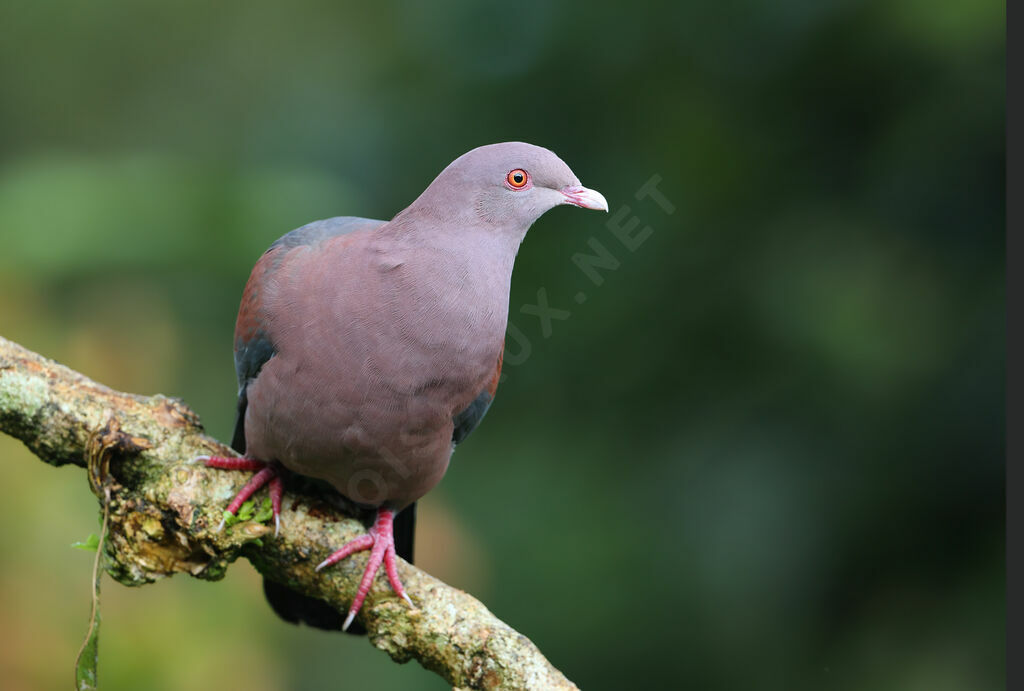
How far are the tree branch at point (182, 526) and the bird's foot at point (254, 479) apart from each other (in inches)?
1.2

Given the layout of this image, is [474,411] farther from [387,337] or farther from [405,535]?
[405,535]

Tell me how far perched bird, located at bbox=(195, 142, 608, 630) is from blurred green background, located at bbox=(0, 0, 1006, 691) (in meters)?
1.14

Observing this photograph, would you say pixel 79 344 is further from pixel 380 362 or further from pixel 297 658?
pixel 380 362

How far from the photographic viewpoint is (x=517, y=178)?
299 cm

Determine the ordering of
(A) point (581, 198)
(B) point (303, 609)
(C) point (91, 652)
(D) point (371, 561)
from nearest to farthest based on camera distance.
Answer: (C) point (91, 652), (D) point (371, 561), (A) point (581, 198), (B) point (303, 609)

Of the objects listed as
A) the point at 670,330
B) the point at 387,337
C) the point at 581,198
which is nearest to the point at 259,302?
the point at 387,337

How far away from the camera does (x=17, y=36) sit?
626 centimetres

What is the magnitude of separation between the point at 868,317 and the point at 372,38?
9.10 feet

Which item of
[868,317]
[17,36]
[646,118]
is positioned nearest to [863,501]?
[868,317]

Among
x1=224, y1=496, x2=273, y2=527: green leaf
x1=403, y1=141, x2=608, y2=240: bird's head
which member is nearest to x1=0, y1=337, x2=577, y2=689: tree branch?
x1=224, y1=496, x2=273, y2=527: green leaf

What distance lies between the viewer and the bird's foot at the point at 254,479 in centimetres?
294

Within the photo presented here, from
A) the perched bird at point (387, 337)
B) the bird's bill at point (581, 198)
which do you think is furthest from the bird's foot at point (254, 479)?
the bird's bill at point (581, 198)

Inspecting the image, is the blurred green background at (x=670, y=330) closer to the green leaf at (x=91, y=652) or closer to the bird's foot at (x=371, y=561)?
the green leaf at (x=91, y=652)

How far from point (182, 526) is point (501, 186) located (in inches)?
51.9
